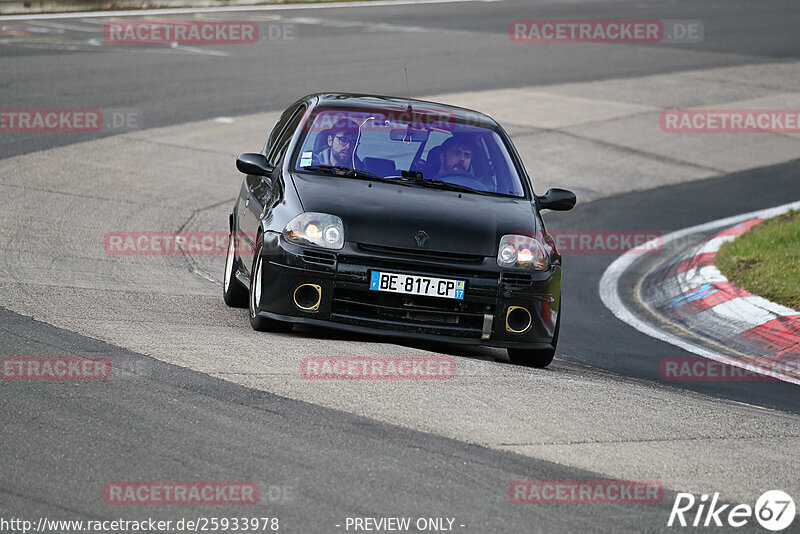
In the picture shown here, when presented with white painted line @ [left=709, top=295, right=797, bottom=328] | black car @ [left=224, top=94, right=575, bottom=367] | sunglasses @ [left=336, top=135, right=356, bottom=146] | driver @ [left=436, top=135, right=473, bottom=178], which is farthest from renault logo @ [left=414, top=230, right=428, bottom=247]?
white painted line @ [left=709, top=295, right=797, bottom=328]

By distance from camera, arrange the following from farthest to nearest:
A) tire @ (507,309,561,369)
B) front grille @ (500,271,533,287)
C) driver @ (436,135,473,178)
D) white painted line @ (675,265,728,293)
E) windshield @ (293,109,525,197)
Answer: white painted line @ (675,265,728,293)
driver @ (436,135,473,178)
windshield @ (293,109,525,197)
tire @ (507,309,561,369)
front grille @ (500,271,533,287)

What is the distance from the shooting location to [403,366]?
650cm

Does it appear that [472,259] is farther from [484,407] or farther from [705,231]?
[705,231]

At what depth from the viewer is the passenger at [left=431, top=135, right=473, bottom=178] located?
8.05 m

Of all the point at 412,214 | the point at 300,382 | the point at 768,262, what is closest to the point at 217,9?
the point at 768,262

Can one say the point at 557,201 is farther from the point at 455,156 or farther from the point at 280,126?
the point at 280,126

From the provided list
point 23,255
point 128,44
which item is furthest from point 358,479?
point 128,44

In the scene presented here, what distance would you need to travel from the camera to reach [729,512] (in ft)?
15.5

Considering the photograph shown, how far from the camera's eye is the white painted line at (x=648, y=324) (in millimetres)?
8789

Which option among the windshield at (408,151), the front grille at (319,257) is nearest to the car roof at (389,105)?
the windshield at (408,151)

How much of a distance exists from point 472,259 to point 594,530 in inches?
116

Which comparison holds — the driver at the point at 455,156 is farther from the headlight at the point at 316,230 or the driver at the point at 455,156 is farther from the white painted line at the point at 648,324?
the white painted line at the point at 648,324

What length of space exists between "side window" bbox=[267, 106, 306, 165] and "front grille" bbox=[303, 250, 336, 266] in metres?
1.40

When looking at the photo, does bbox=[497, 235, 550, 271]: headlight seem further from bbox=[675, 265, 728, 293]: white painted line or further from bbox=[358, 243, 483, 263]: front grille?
bbox=[675, 265, 728, 293]: white painted line
